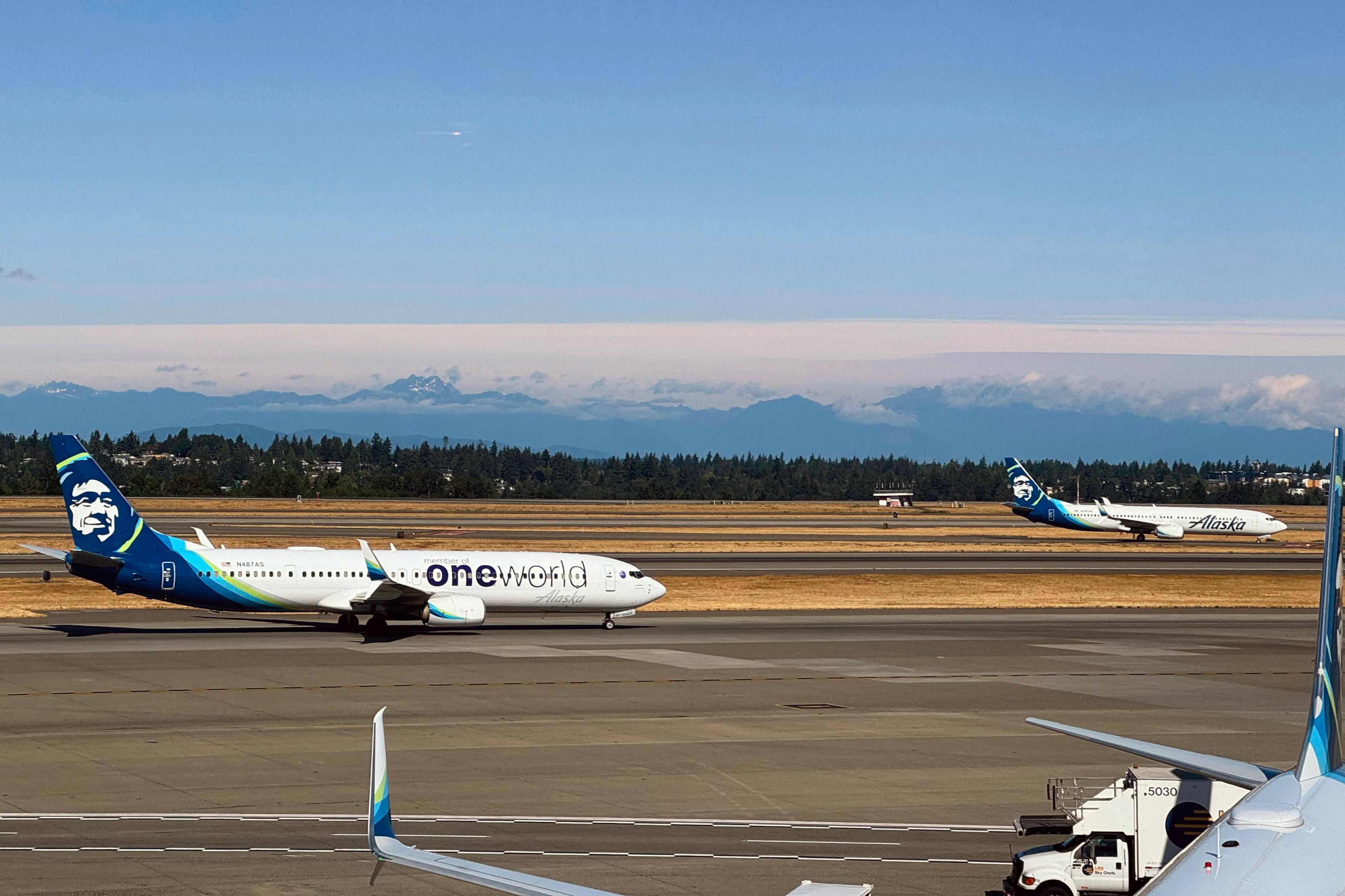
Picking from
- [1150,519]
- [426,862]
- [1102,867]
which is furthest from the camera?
[1150,519]

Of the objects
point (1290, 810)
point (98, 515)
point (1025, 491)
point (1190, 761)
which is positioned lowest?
point (1190, 761)

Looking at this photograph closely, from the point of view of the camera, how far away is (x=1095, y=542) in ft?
458

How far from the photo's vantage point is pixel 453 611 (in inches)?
2318

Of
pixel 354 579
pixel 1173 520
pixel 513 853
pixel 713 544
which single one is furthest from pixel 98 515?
pixel 1173 520

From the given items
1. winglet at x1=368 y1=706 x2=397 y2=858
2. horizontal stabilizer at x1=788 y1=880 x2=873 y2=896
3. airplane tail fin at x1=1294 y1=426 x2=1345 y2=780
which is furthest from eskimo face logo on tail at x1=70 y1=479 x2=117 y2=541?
horizontal stabilizer at x1=788 y1=880 x2=873 y2=896

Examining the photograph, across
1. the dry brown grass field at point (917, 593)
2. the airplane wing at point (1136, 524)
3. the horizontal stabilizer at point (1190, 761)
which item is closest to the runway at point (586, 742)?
the horizontal stabilizer at point (1190, 761)

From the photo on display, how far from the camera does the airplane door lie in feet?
68.6

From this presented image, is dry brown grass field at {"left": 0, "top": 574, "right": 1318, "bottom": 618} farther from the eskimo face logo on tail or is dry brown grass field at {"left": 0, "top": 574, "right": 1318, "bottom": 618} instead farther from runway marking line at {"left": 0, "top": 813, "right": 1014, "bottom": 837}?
runway marking line at {"left": 0, "top": 813, "right": 1014, "bottom": 837}

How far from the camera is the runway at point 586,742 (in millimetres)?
24531

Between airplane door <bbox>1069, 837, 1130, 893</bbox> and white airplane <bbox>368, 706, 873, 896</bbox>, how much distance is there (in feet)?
39.8

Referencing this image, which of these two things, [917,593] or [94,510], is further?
[917,593]

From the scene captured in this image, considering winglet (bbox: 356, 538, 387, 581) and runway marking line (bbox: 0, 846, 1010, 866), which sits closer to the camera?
runway marking line (bbox: 0, 846, 1010, 866)

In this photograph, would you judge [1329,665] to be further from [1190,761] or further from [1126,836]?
[1126,836]

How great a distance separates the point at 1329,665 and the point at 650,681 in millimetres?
33253
